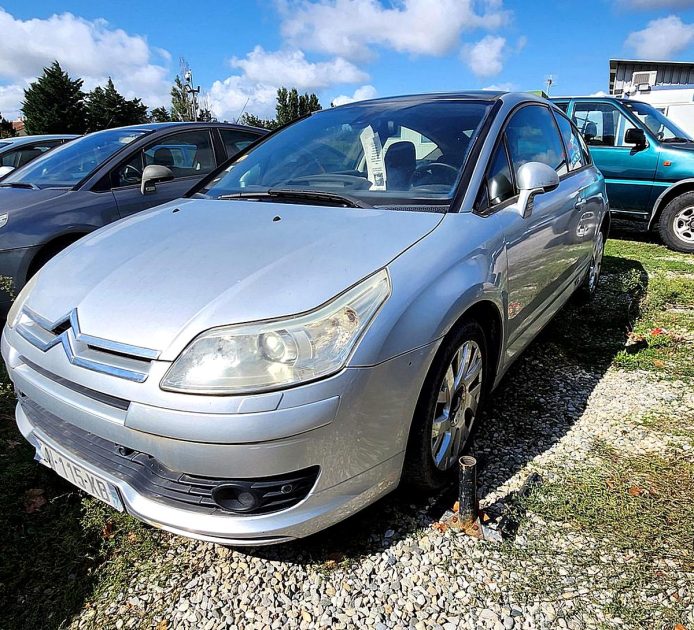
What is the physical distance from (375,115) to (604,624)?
2.53 meters

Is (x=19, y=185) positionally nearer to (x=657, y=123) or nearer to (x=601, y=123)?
(x=601, y=123)

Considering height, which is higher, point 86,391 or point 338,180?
point 338,180

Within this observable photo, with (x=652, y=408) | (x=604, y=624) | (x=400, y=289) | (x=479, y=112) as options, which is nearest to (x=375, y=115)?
(x=479, y=112)

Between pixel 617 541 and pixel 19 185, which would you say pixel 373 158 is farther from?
pixel 19 185

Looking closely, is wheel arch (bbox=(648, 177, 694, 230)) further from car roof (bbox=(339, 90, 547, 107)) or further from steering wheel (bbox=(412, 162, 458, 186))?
steering wheel (bbox=(412, 162, 458, 186))

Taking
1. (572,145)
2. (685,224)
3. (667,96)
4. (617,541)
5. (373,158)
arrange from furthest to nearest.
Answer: (667,96)
(685,224)
(572,145)
(373,158)
(617,541)

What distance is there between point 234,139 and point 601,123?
4955 millimetres

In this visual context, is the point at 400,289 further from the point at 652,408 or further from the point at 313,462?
the point at 652,408

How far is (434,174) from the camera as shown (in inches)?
91.7

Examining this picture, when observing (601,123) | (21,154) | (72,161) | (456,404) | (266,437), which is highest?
(21,154)

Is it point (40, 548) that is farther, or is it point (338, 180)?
point (338, 180)

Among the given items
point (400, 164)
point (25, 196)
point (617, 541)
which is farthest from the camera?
point (25, 196)

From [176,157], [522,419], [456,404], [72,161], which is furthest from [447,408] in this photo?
[72,161]

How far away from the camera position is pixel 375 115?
9.41 feet
